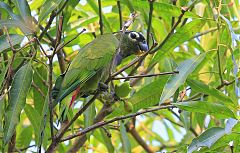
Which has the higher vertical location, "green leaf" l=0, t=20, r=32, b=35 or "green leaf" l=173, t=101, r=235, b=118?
"green leaf" l=0, t=20, r=32, b=35

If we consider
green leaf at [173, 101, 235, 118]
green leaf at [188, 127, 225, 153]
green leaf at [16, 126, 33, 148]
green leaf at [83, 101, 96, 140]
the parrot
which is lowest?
green leaf at [188, 127, 225, 153]

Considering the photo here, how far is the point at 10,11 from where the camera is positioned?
1891 mm

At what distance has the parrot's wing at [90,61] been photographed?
77.9 inches

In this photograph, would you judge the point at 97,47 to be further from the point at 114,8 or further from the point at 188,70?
the point at 114,8

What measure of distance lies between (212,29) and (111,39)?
0.64 m

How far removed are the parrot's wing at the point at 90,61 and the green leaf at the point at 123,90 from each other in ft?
0.42

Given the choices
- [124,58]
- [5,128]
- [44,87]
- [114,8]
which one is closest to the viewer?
[5,128]

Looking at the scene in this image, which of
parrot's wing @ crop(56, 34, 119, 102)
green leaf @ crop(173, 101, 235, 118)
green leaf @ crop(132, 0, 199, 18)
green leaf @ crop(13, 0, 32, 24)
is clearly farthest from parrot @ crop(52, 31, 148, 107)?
green leaf @ crop(173, 101, 235, 118)

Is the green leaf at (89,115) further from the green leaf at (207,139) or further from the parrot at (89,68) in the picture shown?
the green leaf at (207,139)

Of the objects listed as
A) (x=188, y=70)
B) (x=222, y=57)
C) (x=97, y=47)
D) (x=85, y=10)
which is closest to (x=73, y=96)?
(x=97, y=47)

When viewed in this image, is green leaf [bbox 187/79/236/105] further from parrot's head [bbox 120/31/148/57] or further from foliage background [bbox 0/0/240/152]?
parrot's head [bbox 120/31/148/57]

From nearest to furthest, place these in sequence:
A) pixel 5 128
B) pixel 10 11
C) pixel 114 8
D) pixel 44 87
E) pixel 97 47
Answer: pixel 5 128, pixel 10 11, pixel 97 47, pixel 44 87, pixel 114 8

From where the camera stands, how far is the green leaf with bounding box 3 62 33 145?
5.62 ft

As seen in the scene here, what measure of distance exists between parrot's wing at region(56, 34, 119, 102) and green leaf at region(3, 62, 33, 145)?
7.4 inches
